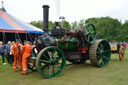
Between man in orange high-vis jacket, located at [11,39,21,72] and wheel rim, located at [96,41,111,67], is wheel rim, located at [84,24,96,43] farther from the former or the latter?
man in orange high-vis jacket, located at [11,39,21,72]

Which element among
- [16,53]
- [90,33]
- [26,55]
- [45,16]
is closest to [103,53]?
[90,33]

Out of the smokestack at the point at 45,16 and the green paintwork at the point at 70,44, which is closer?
the smokestack at the point at 45,16

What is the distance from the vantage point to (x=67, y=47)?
4.34m

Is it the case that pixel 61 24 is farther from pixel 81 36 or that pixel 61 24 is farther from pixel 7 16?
pixel 7 16

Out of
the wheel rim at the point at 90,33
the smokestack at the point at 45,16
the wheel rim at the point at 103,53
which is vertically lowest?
the wheel rim at the point at 103,53

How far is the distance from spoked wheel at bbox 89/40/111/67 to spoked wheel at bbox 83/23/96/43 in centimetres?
20

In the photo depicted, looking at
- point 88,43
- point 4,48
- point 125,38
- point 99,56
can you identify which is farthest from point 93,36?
point 125,38

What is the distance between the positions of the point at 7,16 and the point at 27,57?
709 cm

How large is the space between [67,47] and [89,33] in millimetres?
963

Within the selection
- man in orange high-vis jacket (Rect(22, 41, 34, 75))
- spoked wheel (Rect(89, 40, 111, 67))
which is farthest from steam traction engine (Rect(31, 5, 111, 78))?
man in orange high-vis jacket (Rect(22, 41, 34, 75))

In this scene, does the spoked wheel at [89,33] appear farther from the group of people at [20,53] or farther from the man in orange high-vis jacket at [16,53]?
the man in orange high-vis jacket at [16,53]

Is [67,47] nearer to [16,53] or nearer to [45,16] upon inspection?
[45,16]

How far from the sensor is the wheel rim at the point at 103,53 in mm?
4902

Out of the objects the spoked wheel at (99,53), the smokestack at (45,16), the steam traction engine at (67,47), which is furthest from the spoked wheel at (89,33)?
the smokestack at (45,16)
